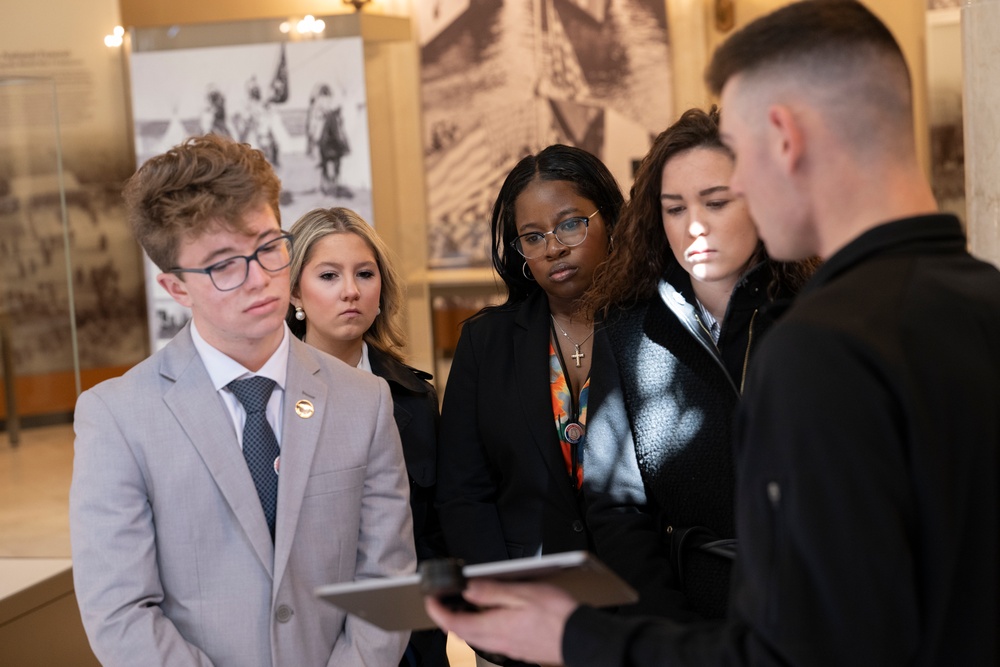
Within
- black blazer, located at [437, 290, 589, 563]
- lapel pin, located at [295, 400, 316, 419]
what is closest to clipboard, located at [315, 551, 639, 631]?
lapel pin, located at [295, 400, 316, 419]

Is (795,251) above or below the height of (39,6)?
below

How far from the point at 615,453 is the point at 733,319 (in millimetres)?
436

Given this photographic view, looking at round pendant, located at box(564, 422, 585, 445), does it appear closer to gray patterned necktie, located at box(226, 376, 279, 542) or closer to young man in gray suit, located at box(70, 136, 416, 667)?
young man in gray suit, located at box(70, 136, 416, 667)

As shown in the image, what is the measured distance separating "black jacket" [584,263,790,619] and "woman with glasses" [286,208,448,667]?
75cm

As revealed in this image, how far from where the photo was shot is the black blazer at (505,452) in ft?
10.2

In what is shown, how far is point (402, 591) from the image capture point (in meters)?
1.58

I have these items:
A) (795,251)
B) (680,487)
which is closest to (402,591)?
(795,251)

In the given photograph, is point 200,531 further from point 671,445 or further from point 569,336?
point 569,336

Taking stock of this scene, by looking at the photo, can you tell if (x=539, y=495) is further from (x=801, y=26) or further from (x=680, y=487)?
(x=801, y=26)

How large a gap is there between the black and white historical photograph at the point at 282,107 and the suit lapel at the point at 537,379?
3031 millimetres

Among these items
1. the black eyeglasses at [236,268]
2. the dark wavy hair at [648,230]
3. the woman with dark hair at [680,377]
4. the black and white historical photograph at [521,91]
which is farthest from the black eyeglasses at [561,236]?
the black and white historical photograph at [521,91]

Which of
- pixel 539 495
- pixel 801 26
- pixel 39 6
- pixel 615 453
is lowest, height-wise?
pixel 539 495

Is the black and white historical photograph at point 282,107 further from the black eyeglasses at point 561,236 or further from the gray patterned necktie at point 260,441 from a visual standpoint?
the gray patterned necktie at point 260,441

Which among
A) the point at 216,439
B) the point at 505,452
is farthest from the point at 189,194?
the point at 505,452
